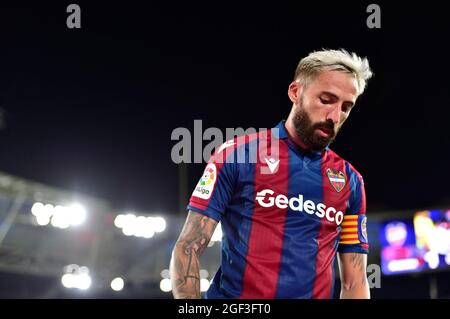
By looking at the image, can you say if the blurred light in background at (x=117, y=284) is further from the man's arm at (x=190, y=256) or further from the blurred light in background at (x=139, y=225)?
the man's arm at (x=190, y=256)

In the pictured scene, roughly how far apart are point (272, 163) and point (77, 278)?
1768 cm

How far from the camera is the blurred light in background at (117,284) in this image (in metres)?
20.1

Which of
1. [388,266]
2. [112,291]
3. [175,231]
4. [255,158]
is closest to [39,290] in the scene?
[112,291]

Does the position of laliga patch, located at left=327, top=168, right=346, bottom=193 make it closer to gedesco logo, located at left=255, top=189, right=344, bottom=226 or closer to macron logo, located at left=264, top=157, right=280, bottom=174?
gedesco logo, located at left=255, top=189, right=344, bottom=226

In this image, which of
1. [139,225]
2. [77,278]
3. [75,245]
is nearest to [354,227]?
[75,245]

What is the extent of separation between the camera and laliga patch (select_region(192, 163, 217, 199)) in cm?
247

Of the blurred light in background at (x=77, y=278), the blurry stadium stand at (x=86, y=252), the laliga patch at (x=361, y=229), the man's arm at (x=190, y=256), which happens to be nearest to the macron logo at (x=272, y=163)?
the man's arm at (x=190, y=256)

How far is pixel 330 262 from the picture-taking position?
2600mm

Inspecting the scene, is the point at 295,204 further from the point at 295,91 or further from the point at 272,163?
the point at 295,91

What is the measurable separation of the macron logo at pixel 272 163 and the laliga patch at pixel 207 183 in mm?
277

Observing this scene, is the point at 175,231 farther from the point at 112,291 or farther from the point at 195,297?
the point at 195,297

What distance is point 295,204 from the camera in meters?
2.56

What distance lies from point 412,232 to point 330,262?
18.9 m

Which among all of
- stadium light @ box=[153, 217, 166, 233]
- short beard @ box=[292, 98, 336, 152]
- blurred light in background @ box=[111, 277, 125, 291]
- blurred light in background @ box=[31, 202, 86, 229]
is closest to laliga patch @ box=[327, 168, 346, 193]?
short beard @ box=[292, 98, 336, 152]
